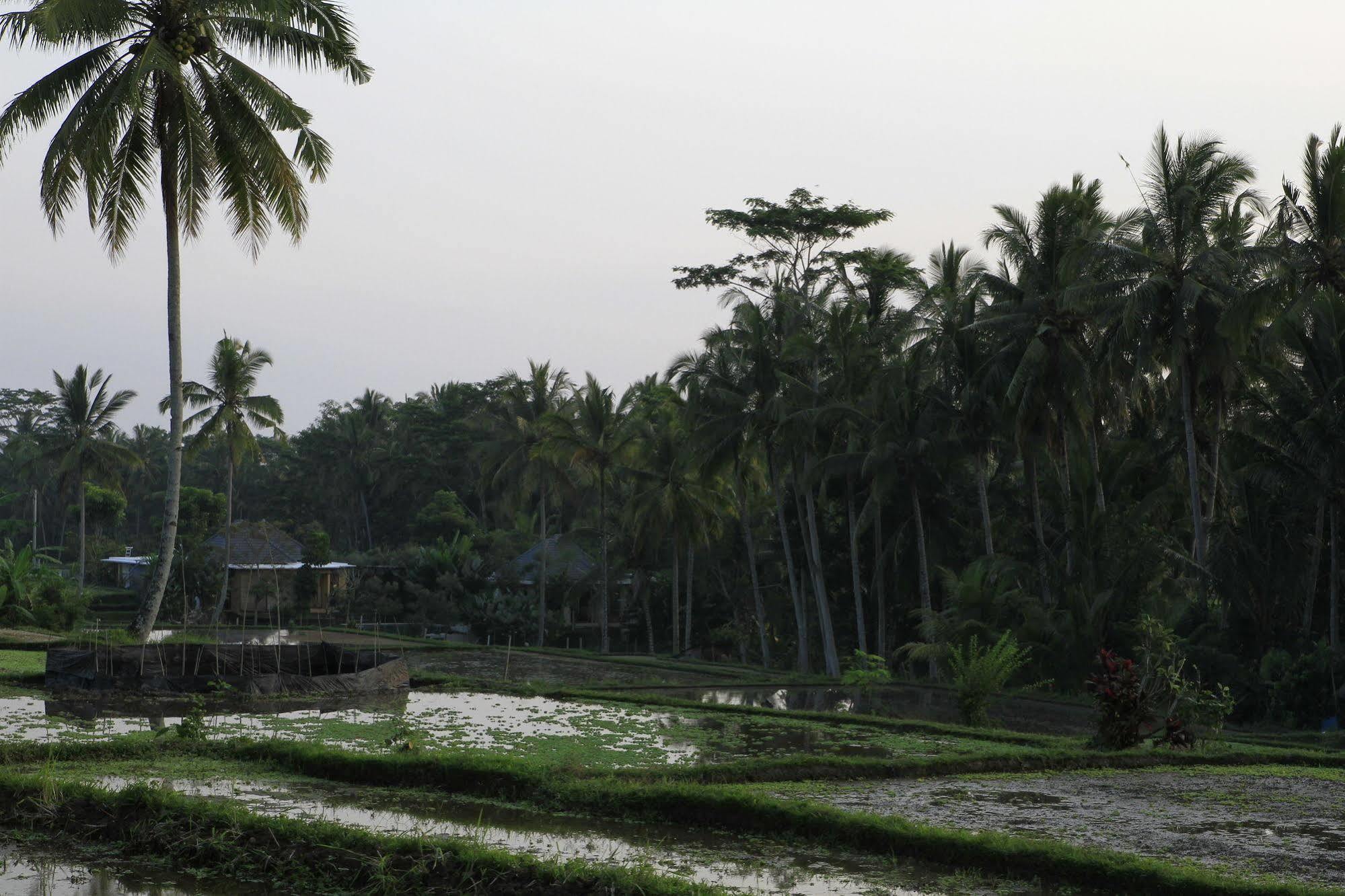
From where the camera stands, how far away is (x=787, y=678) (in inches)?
928

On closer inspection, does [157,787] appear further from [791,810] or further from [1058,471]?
[1058,471]

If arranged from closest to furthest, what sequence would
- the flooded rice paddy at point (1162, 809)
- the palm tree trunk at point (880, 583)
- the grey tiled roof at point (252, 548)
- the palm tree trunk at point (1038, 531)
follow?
the flooded rice paddy at point (1162, 809) < the palm tree trunk at point (1038, 531) < the palm tree trunk at point (880, 583) < the grey tiled roof at point (252, 548)

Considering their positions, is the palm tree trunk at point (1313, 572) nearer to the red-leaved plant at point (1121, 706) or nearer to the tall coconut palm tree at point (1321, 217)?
the tall coconut palm tree at point (1321, 217)

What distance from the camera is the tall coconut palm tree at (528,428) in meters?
38.6

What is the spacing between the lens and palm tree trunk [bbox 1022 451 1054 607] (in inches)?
1012

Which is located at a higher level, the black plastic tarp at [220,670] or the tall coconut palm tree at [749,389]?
the tall coconut palm tree at [749,389]

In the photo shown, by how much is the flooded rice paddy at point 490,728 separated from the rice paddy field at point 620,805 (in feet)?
0.24

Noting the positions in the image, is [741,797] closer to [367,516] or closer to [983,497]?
[983,497]

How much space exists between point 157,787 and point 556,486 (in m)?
31.9

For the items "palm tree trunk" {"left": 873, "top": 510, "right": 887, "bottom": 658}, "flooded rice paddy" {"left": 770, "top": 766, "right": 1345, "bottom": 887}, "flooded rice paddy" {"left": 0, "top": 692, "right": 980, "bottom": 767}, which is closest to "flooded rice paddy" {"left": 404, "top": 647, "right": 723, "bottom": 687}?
"flooded rice paddy" {"left": 0, "top": 692, "right": 980, "bottom": 767}

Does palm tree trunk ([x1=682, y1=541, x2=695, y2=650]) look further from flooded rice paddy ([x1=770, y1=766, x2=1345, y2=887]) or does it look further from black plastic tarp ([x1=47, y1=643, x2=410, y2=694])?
flooded rice paddy ([x1=770, y1=766, x2=1345, y2=887])

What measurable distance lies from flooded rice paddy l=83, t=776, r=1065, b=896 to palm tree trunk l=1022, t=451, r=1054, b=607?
1809cm

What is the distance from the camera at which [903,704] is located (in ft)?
Result: 66.2

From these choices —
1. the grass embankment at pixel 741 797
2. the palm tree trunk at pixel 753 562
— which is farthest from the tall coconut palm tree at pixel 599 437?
the grass embankment at pixel 741 797
